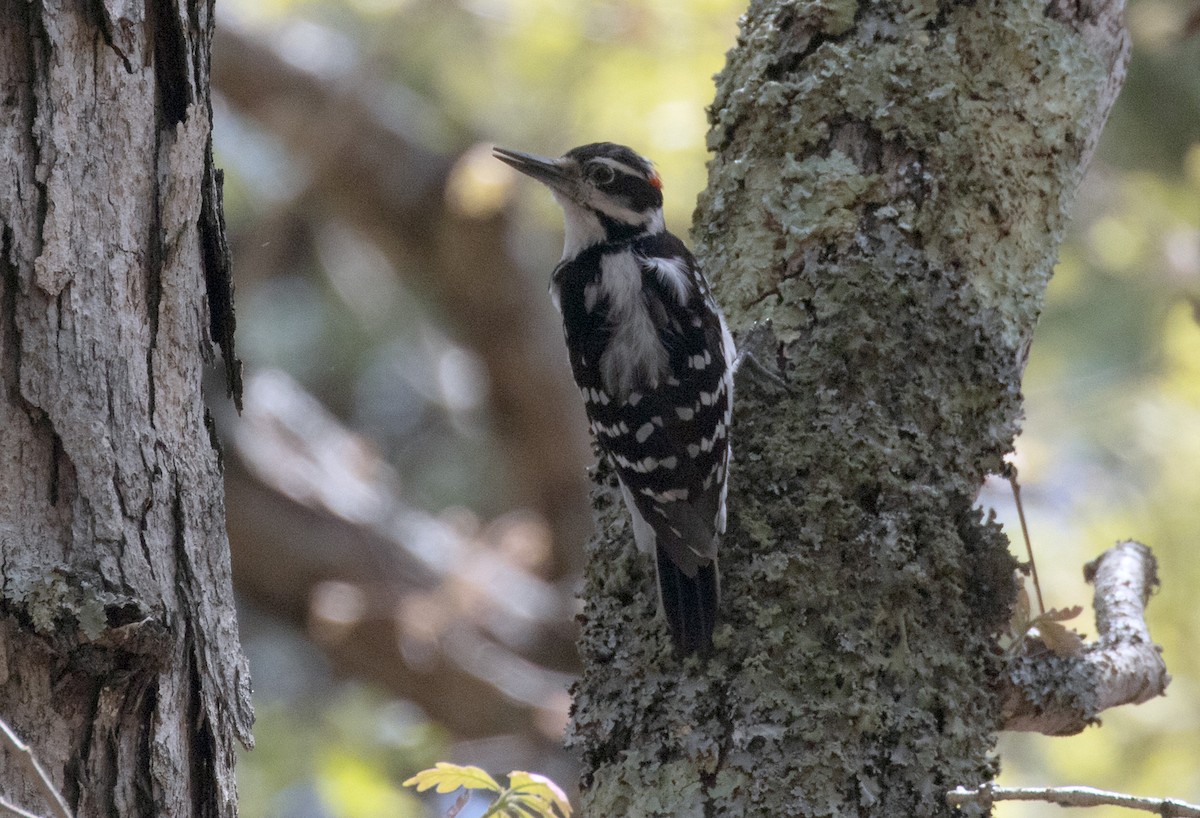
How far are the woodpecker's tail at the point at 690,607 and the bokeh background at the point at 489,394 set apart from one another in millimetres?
3200

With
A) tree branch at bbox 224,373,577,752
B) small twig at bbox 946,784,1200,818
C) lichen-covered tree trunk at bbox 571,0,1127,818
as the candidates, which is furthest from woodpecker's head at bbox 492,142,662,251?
tree branch at bbox 224,373,577,752

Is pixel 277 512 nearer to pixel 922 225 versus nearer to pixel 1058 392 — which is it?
pixel 1058 392

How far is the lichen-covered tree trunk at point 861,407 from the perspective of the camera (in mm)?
2189

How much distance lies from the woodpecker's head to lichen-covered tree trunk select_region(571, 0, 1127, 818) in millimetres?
761

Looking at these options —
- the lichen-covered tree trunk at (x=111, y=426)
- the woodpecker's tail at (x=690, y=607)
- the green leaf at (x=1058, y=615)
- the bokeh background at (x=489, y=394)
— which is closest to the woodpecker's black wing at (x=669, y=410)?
the woodpecker's tail at (x=690, y=607)

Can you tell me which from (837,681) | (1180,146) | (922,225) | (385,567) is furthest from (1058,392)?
(837,681)

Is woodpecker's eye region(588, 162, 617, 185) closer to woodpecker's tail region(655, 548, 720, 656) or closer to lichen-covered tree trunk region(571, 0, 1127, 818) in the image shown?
lichen-covered tree trunk region(571, 0, 1127, 818)

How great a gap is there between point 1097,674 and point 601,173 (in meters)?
1.97

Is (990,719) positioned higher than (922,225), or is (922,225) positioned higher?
(922,225)

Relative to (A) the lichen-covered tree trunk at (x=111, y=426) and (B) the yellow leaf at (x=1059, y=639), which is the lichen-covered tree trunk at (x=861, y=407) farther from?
(A) the lichen-covered tree trunk at (x=111, y=426)

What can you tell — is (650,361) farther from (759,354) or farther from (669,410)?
(759,354)

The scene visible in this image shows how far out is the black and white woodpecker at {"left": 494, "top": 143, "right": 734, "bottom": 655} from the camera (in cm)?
244

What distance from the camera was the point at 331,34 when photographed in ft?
24.3

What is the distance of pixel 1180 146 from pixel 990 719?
3343 millimetres
